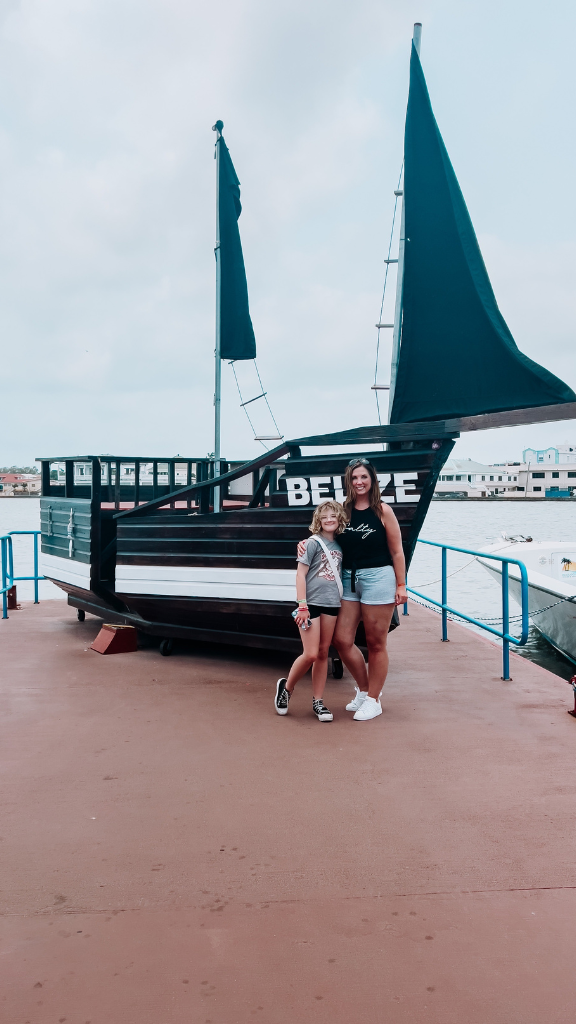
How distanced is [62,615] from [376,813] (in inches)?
258

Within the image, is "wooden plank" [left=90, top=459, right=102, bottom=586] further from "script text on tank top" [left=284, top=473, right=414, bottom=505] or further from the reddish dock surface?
"script text on tank top" [left=284, top=473, right=414, bottom=505]

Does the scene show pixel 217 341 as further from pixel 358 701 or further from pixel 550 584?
pixel 550 584

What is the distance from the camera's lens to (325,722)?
445cm

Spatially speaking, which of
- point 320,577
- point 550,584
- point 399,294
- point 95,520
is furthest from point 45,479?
point 550,584

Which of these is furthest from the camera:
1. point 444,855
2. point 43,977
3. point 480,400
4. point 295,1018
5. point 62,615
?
point 62,615

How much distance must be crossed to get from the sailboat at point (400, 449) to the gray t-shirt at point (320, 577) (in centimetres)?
78

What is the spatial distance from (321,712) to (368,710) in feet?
1.04

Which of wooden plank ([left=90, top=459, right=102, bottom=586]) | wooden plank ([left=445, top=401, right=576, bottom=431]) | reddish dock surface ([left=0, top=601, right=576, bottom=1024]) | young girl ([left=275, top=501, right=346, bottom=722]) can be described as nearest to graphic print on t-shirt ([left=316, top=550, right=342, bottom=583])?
young girl ([left=275, top=501, right=346, bottom=722])

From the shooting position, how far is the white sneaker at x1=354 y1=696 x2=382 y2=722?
14.6ft

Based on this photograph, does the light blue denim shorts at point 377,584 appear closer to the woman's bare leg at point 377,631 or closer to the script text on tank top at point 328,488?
the woman's bare leg at point 377,631

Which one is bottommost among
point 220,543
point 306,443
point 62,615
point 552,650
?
point 552,650

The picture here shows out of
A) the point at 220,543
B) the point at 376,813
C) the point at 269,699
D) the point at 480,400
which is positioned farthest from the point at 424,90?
the point at 376,813

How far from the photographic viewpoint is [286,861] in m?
2.74

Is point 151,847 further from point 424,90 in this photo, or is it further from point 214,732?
point 424,90
